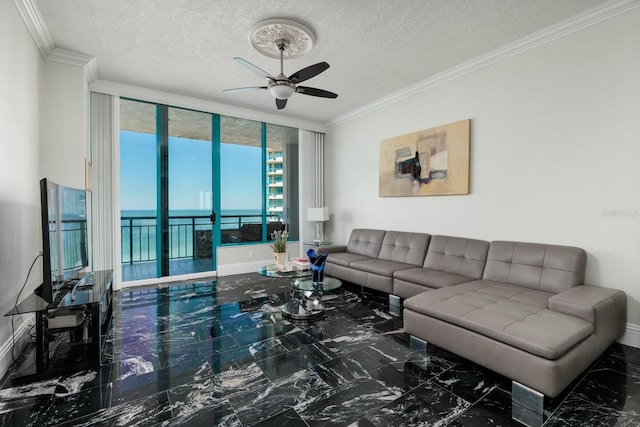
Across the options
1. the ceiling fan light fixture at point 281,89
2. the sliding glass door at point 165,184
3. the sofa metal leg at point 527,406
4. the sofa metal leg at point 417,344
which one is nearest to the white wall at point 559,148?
the sofa metal leg at point 527,406

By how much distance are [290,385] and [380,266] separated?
2.12 meters

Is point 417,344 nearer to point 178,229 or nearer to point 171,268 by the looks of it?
point 171,268

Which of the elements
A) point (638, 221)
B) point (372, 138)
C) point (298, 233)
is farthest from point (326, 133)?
point (638, 221)

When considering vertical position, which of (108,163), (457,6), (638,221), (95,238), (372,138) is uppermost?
(457,6)

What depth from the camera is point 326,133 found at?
20.3 feet

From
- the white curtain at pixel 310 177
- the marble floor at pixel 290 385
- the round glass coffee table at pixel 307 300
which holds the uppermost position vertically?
the white curtain at pixel 310 177

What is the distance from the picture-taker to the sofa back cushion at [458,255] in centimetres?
327

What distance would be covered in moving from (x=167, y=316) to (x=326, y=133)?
4.46 meters

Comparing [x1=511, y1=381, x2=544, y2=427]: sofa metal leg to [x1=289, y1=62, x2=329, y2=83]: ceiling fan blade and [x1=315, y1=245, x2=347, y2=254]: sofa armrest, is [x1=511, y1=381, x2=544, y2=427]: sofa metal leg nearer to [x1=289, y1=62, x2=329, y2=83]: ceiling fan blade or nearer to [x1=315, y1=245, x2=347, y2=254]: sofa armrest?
[x1=289, y1=62, x2=329, y2=83]: ceiling fan blade

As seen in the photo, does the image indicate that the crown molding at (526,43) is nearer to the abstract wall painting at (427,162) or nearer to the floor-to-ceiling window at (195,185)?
the abstract wall painting at (427,162)

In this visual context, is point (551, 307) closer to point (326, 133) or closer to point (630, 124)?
point (630, 124)

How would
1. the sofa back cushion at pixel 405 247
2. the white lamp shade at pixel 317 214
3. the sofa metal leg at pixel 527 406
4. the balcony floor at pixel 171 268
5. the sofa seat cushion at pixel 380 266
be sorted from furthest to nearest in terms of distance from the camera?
the white lamp shade at pixel 317 214 → the balcony floor at pixel 171 268 → the sofa back cushion at pixel 405 247 → the sofa seat cushion at pixel 380 266 → the sofa metal leg at pixel 527 406

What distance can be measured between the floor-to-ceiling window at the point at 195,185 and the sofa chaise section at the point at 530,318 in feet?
12.5

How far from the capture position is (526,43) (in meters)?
3.03
